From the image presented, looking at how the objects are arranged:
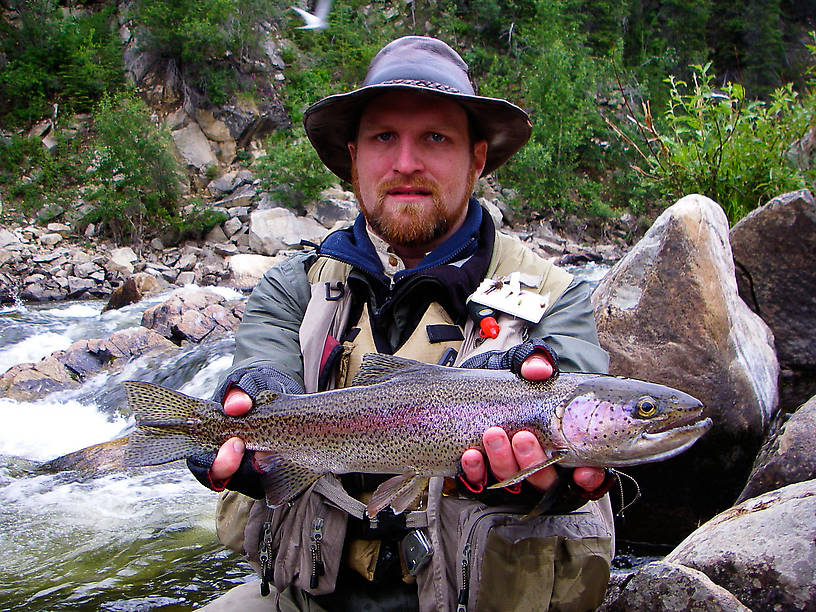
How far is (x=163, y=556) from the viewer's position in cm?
536

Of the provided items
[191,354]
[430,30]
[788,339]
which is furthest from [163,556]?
[430,30]

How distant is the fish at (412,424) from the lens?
2.24 meters

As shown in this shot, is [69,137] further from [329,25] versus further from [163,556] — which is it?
[163,556]

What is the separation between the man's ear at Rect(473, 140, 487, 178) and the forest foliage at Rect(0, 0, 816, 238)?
1339cm

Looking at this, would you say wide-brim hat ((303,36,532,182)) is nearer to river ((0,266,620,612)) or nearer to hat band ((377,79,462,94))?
hat band ((377,79,462,94))

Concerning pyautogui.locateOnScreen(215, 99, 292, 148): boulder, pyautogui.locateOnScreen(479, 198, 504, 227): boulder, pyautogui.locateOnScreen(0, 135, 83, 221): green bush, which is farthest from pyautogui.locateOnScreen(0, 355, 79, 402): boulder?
pyautogui.locateOnScreen(215, 99, 292, 148): boulder

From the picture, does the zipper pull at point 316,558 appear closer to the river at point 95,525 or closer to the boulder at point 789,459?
the river at point 95,525

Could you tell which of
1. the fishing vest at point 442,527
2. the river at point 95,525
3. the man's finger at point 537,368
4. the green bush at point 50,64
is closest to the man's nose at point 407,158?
the fishing vest at point 442,527

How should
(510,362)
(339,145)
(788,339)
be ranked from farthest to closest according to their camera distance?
(788,339)
(339,145)
(510,362)

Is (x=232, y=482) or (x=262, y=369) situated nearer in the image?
(x=232, y=482)

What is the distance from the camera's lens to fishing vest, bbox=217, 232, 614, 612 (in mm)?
2541

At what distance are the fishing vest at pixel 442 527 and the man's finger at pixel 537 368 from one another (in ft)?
1.44

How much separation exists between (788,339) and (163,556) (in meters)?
6.03

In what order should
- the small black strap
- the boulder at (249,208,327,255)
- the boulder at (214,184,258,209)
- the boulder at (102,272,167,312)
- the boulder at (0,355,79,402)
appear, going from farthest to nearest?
the boulder at (214,184,258,209), the boulder at (249,208,327,255), the boulder at (102,272,167,312), the boulder at (0,355,79,402), the small black strap
